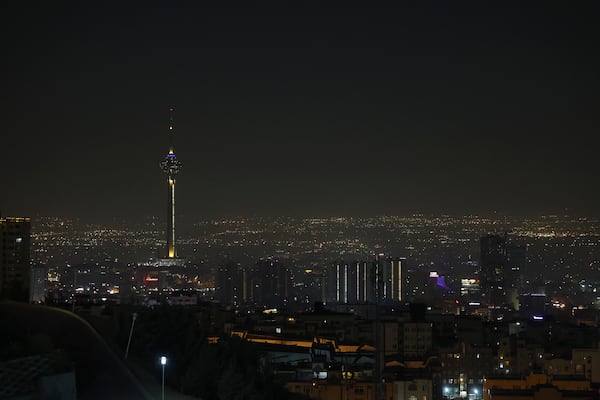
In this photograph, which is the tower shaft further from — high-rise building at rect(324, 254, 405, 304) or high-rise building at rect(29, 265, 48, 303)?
high-rise building at rect(29, 265, 48, 303)

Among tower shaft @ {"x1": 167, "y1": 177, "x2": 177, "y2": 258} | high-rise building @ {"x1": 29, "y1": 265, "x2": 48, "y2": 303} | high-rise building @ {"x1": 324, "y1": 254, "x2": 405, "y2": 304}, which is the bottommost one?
high-rise building @ {"x1": 29, "y1": 265, "x2": 48, "y2": 303}

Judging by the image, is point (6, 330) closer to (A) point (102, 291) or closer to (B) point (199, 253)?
(A) point (102, 291)

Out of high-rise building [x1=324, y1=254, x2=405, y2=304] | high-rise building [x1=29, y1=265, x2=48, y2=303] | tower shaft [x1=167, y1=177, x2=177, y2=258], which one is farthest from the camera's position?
tower shaft [x1=167, y1=177, x2=177, y2=258]

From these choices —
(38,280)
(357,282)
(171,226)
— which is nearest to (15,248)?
(38,280)

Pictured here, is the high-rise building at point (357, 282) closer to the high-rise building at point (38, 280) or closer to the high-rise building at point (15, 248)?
the high-rise building at point (38, 280)

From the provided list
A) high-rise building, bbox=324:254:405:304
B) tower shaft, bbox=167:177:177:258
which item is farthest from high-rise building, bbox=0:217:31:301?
tower shaft, bbox=167:177:177:258

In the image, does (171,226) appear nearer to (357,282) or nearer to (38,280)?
(357,282)

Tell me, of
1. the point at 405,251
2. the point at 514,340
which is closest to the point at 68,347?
the point at 514,340

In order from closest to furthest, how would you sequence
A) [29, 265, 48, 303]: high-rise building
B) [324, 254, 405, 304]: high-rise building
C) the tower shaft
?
[29, 265, 48, 303]: high-rise building → [324, 254, 405, 304]: high-rise building → the tower shaft

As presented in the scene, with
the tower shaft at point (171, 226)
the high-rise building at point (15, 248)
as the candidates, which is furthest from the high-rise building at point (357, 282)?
the high-rise building at point (15, 248)

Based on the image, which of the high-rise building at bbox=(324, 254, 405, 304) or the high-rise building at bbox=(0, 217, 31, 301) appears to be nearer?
the high-rise building at bbox=(0, 217, 31, 301)

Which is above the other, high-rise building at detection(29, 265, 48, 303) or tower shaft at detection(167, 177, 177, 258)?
tower shaft at detection(167, 177, 177, 258)

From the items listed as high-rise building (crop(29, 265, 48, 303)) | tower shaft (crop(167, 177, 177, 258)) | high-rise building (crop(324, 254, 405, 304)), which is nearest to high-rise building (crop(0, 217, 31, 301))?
high-rise building (crop(29, 265, 48, 303))
